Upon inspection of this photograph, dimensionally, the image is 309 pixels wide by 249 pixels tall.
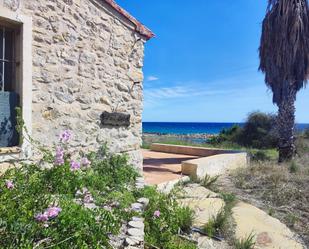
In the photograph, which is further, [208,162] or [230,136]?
[230,136]

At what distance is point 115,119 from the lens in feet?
19.6

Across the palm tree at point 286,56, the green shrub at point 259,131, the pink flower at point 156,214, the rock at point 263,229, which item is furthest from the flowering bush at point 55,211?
the green shrub at point 259,131

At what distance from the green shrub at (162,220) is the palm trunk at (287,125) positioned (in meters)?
8.12

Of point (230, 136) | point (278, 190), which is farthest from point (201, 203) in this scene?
point (230, 136)

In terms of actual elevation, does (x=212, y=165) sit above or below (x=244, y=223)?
above

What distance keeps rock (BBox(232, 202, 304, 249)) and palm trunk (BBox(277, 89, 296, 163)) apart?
21.4 feet

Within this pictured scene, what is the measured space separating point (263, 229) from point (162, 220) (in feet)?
6.84

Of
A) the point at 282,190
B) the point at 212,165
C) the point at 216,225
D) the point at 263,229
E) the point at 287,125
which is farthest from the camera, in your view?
the point at 287,125

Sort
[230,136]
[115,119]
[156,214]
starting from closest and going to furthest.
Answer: [156,214]
[115,119]
[230,136]

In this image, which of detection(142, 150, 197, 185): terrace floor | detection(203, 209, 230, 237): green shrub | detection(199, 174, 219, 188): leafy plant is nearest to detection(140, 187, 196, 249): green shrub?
detection(203, 209, 230, 237): green shrub

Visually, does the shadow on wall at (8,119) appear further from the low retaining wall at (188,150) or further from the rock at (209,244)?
the low retaining wall at (188,150)

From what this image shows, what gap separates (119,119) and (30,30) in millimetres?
2425

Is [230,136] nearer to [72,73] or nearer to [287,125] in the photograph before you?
[287,125]

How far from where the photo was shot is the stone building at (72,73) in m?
4.23
